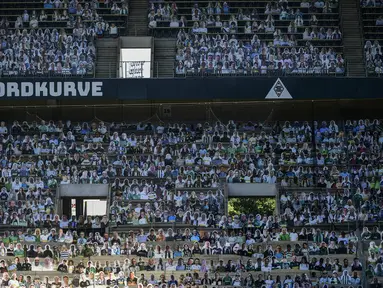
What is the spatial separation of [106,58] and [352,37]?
38.0ft

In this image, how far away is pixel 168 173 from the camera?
1543 inches

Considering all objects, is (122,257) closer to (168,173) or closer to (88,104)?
(168,173)

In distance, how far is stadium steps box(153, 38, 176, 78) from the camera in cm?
4291

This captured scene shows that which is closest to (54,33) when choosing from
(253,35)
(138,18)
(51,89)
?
(51,89)

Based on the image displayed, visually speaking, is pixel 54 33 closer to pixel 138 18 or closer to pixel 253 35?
pixel 138 18

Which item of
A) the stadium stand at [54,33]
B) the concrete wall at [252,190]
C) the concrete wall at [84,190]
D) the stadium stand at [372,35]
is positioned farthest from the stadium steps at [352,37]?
the concrete wall at [84,190]

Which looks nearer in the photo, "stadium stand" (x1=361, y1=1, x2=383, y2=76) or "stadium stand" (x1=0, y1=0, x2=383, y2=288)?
"stadium stand" (x1=0, y1=0, x2=383, y2=288)

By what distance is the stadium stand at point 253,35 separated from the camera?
138 feet

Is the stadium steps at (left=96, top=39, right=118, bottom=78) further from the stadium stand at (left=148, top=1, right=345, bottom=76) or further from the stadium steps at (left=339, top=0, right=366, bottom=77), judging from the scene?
the stadium steps at (left=339, top=0, right=366, bottom=77)

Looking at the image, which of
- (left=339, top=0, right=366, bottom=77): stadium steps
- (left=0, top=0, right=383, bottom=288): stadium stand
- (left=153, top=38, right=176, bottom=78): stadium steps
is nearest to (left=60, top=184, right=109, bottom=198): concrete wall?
(left=0, top=0, right=383, bottom=288): stadium stand

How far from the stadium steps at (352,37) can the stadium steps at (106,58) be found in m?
10.6

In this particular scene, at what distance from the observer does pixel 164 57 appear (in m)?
43.6

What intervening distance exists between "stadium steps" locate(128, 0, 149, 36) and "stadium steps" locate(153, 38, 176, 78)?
1096 millimetres

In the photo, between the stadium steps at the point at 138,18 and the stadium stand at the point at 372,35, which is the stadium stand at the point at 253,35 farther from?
the stadium stand at the point at 372,35
